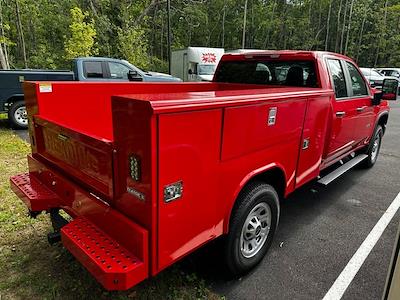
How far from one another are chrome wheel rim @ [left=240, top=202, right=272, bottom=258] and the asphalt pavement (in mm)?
233

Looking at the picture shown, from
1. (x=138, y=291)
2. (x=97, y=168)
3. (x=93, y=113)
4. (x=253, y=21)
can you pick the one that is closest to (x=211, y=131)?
(x=97, y=168)

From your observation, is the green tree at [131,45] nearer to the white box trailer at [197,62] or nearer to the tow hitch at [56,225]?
the white box trailer at [197,62]

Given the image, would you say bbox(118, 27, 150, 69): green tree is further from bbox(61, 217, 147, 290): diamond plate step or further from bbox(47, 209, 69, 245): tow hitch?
bbox(61, 217, 147, 290): diamond plate step

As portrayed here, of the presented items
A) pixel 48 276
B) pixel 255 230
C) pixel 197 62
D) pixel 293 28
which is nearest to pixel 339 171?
pixel 255 230

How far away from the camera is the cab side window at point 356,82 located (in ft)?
14.9

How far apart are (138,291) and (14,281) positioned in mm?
1079

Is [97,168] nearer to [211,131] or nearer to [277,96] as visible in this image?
[211,131]

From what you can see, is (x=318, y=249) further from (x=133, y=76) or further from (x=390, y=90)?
(x=133, y=76)

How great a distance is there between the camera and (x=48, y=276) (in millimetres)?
2740

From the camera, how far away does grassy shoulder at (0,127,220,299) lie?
2.55m

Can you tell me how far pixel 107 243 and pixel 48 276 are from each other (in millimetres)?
1157

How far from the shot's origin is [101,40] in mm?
24734

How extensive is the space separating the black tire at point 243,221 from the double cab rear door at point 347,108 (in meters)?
1.56

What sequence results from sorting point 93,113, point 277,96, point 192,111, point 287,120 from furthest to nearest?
point 93,113
point 287,120
point 277,96
point 192,111
